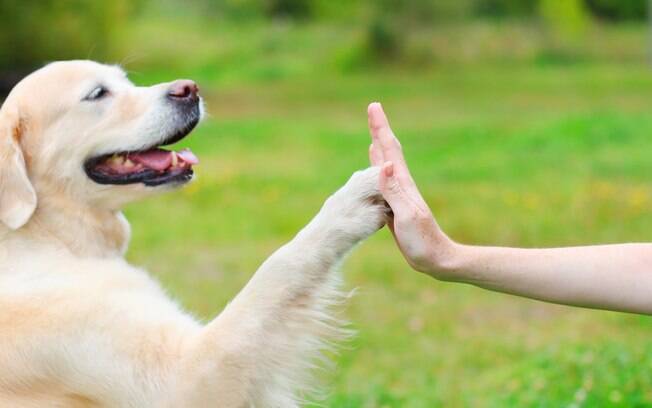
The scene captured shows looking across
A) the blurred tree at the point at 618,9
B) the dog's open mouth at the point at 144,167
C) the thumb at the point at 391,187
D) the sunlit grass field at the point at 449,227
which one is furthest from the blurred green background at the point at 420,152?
the blurred tree at the point at 618,9

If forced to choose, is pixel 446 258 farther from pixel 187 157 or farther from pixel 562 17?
pixel 562 17

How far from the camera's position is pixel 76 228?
3949 millimetres

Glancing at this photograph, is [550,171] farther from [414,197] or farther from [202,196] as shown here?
[414,197]

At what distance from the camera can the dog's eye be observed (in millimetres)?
4148

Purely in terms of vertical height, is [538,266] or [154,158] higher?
[538,266]

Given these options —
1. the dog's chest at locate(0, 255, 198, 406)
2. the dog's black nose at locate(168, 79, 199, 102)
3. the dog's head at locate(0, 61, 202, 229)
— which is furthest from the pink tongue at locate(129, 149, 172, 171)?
the dog's chest at locate(0, 255, 198, 406)

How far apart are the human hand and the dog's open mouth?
80 centimetres

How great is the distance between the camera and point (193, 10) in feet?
126

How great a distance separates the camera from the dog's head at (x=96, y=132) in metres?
4.00

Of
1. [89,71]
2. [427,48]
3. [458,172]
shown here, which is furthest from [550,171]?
[427,48]

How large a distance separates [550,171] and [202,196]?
381 centimetres

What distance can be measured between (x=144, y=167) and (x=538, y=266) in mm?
1483

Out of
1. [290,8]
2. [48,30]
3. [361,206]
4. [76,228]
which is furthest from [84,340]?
[290,8]

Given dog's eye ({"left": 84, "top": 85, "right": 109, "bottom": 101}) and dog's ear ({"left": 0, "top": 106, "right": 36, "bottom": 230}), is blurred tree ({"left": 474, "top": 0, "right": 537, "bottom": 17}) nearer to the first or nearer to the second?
dog's eye ({"left": 84, "top": 85, "right": 109, "bottom": 101})
